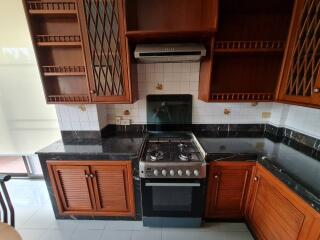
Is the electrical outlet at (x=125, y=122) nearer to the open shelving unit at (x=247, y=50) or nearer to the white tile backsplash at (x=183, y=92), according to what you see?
the white tile backsplash at (x=183, y=92)

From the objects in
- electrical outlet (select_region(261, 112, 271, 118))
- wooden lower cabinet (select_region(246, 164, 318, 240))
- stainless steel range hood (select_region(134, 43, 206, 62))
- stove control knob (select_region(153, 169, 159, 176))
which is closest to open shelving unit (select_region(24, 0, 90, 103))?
stainless steel range hood (select_region(134, 43, 206, 62))

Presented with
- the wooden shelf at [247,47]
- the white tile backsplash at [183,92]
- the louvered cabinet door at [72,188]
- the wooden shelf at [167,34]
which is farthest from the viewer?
the white tile backsplash at [183,92]

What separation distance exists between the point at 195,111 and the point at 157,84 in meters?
0.57

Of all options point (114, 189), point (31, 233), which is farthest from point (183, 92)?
point (31, 233)

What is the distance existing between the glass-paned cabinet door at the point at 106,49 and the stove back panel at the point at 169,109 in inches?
17.4

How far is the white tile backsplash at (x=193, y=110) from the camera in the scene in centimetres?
170

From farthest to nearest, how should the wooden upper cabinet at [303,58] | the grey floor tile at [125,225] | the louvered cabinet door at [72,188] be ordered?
the grey floor tile at [125,225], the louvered cabinet door at [72,188], the wooden upper cabinet at [303,58]

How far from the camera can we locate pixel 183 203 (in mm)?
1470

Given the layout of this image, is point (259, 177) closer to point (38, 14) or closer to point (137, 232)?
point (137, 232)

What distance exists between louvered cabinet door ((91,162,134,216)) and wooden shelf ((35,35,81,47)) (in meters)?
1.16

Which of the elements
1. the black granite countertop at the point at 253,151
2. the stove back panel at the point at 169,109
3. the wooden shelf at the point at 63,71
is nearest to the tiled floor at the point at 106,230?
the black granite countertop at the point at 253,151

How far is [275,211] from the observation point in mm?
1173

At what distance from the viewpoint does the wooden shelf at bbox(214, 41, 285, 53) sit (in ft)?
4.58

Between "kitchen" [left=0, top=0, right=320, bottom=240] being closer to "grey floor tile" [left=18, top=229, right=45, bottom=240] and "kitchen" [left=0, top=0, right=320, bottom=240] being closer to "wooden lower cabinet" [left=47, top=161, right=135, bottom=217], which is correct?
"wooden lower cabinet" [left=47, top=161, right=135, bottom=217]
